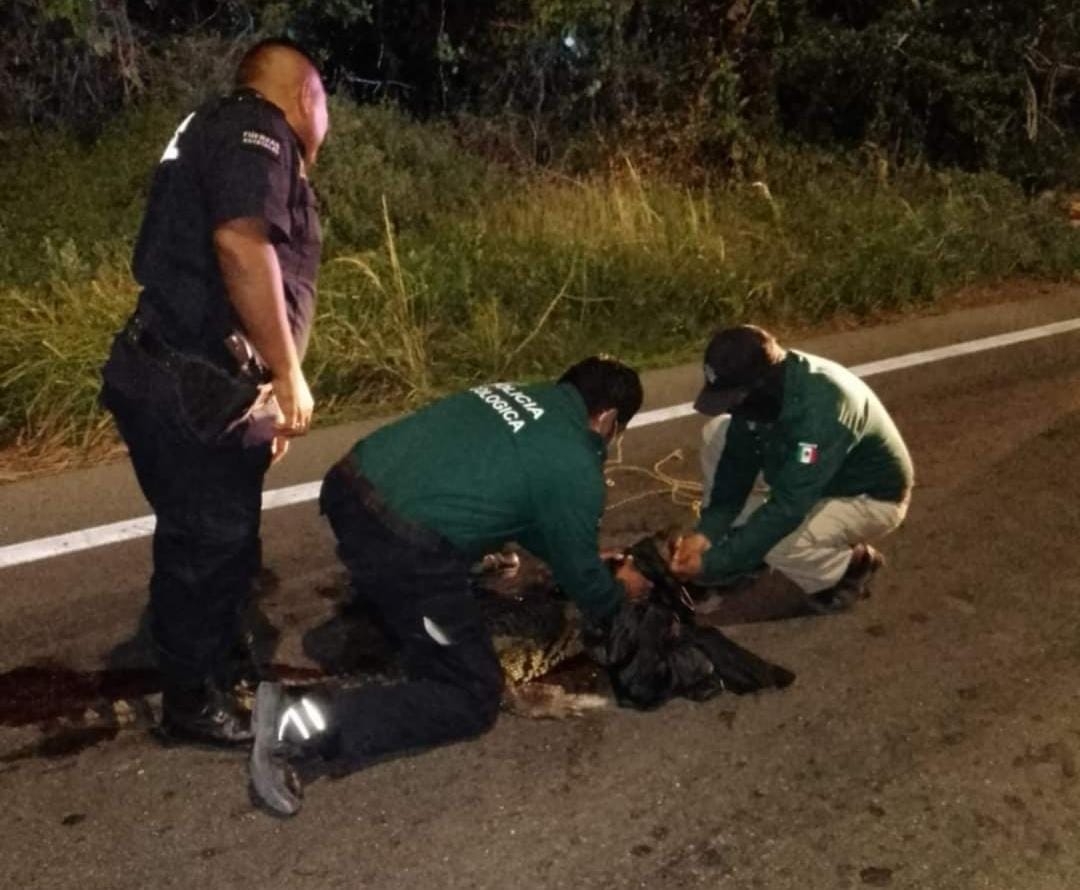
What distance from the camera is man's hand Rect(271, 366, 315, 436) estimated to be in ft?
9.14

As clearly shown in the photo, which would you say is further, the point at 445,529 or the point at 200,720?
the point at 200,720

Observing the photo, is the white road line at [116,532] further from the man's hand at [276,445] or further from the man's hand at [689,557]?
the man's hand at [689,557]

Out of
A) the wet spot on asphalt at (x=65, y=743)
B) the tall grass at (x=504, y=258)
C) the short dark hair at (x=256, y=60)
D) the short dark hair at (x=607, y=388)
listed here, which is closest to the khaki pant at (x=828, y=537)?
the short dark hair at (x=607, y=388)

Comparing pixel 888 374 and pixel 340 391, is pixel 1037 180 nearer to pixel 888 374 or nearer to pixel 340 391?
pixel 888 374

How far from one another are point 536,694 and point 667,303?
177 inches

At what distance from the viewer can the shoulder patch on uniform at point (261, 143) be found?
2.55 m

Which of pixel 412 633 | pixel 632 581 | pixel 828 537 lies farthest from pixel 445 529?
pixel 828 537

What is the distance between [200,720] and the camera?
119 inches

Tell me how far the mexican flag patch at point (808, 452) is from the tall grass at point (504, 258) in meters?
2.73

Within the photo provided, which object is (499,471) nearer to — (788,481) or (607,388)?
(607,388)

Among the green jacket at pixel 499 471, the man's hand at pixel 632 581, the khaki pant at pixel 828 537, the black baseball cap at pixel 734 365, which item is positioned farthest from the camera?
the khaki pant at pixel 828 537

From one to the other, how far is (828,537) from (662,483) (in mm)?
1172

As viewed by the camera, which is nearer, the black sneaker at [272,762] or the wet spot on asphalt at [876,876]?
the wet spot on asphalt at [876,876]

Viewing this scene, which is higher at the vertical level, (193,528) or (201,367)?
(201,367)
